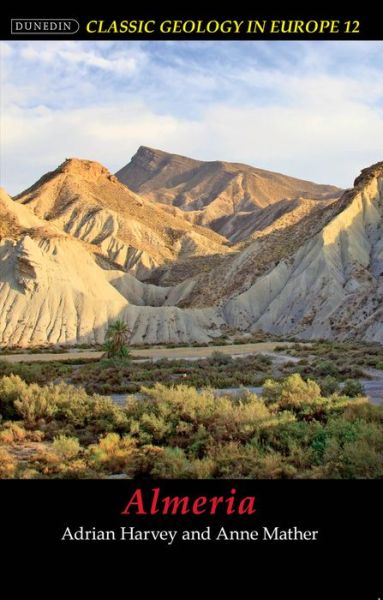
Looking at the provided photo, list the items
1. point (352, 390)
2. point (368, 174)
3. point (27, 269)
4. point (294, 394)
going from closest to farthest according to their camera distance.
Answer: point (294, 394), point (352, 390), point (27, 269), point (368, 174)

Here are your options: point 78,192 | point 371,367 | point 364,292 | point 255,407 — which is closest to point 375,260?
point 364,292

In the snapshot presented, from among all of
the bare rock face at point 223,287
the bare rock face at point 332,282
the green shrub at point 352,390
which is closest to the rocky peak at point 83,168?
the bare rock face at point 223,287

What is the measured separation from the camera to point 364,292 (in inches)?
2381

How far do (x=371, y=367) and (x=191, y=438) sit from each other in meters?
18.9

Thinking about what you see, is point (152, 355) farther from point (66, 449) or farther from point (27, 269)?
point (66, 449)

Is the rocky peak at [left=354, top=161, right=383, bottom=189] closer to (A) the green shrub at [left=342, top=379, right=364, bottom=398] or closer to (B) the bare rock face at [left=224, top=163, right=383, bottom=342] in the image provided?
(B) the bare rock face at [left=224, top=163, right=383, bottom=342]

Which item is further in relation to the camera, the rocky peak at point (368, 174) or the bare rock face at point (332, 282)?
the rocky peak at point (368, 174)

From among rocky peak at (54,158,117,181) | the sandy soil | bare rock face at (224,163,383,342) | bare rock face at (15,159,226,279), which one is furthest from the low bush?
rocky peak at (54,158,117,181)

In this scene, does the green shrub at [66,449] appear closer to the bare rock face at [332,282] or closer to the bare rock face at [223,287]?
the bare rock face at [223,287]

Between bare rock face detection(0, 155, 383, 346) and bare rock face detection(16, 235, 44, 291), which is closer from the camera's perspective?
bare rock face detection(0, 155, 383, 346)

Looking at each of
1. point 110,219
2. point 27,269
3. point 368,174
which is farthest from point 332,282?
point 110,219
